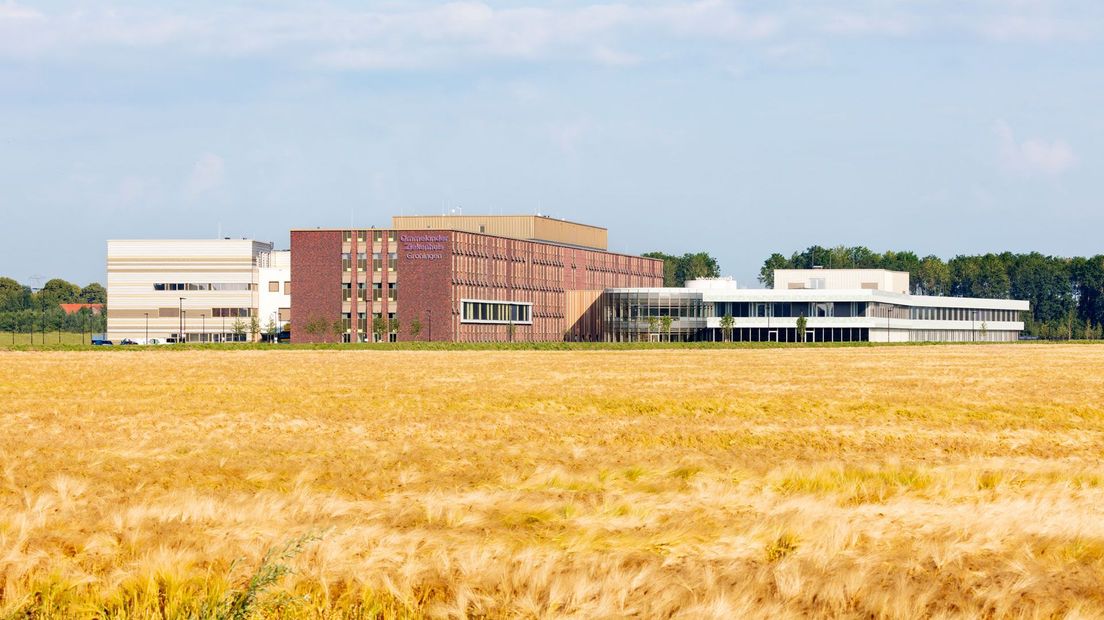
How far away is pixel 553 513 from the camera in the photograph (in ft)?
54.1

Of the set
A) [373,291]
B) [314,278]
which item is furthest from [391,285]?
[314,278]

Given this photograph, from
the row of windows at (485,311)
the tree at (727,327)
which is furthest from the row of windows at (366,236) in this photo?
the tree at (727,327)

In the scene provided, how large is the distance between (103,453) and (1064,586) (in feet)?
61.1

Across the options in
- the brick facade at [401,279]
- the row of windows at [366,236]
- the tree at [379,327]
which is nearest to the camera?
the tree at [379,327]

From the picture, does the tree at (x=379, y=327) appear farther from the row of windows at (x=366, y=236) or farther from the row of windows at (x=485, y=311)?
the row of windows at (x=366, y=236)

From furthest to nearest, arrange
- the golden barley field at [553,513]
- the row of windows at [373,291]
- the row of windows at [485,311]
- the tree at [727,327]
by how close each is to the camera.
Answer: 1. the tree at [727,327]
2. the row of windows at [373,291]
3. the row of windows at [485,311]
4. the golden barley field at [553,513]

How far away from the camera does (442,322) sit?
7308 inches

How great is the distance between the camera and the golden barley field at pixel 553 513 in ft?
39.1

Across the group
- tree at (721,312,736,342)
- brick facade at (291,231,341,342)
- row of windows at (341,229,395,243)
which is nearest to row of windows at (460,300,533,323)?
row of windows at (341,229,395,243)

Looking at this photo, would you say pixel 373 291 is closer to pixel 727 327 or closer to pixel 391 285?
pixel 391 285

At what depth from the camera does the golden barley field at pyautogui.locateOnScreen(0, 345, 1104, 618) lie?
1191cm

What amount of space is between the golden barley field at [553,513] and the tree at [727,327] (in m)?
156

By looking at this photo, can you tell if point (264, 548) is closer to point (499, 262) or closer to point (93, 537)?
point (93, 537)

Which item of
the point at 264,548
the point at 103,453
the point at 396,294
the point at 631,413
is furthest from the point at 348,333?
the point at 264,548
